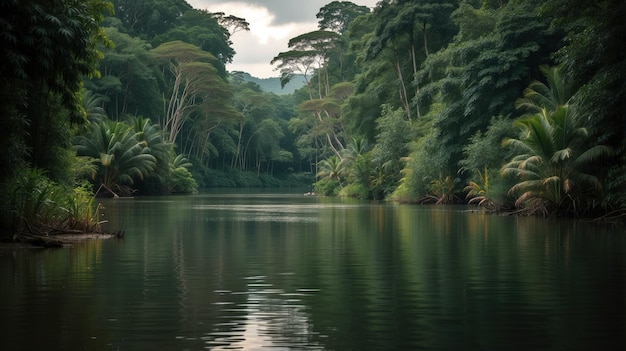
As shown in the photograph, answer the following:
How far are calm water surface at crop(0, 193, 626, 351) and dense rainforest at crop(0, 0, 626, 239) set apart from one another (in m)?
3.27

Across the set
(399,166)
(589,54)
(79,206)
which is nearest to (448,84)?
(399,166)

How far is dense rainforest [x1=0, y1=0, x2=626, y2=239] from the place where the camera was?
1462 centimetres

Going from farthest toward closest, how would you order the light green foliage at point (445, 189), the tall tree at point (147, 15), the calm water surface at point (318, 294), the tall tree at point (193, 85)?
the tall tree at point (147, 15) → the tall tree at point (193, 85) → the light green foliage at point (445, 189) → the calm water surface at point (318, 294)

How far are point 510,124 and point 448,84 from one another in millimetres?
5097

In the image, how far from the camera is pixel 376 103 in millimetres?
56125

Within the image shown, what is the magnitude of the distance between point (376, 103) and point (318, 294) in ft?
157

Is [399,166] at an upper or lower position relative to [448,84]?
lower

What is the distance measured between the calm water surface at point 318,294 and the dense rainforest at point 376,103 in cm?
327

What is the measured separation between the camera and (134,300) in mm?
8523

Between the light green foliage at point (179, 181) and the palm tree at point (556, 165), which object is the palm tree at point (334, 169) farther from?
the palm tree at point (556, 165)

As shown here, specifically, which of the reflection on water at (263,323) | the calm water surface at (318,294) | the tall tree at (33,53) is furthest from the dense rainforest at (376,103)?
the reflection on water at (263,323)

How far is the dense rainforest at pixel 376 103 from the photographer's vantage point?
1462cm

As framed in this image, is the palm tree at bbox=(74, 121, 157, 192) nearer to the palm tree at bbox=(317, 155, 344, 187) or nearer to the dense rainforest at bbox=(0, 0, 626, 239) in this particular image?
the dense rainforest at bbox=(0, 0, 626, 239)

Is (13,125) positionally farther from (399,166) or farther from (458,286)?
(399,166)
